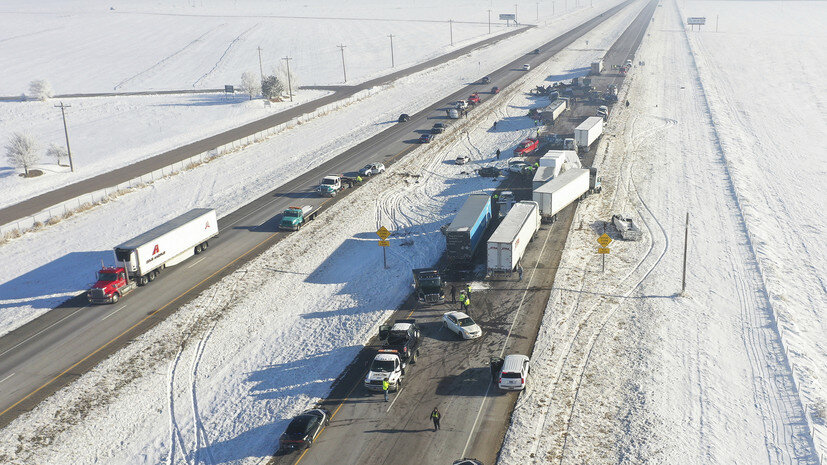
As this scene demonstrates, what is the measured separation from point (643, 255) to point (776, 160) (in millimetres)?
44173

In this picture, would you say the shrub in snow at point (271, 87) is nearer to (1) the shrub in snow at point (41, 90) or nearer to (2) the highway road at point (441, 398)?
(1) the shrub in snow at point (41, 90)

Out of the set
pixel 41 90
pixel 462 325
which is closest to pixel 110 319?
pixel 462 325

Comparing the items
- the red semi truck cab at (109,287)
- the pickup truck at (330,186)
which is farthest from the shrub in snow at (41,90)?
the red semi truck cab at (109,287)

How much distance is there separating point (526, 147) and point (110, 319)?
54937mm

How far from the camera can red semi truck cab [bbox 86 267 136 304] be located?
47.7 meters

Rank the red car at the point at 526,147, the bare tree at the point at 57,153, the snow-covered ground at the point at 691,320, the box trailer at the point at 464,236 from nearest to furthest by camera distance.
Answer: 1. the snow-covered ground at the point at 691,320
2. the box trailer at the point at 464,236
3. the red car at the point at 526,147
4. the bare tree at the point at 57,153

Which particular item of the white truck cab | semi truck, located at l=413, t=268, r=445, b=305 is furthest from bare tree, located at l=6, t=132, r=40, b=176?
the white truck cab

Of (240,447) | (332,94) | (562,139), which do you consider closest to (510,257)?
(240,447)

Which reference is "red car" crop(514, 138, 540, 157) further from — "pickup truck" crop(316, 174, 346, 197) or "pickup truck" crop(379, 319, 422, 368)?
"pickup truck" crop(379, 319, 422, 368)

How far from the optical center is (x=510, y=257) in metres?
49.0

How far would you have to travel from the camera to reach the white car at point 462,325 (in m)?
42.0

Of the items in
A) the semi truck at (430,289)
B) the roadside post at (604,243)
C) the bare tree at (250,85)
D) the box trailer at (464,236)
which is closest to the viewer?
the semi truck at (430,289)

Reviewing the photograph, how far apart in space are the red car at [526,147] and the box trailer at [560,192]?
16397 mm

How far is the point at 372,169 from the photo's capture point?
78.7m
